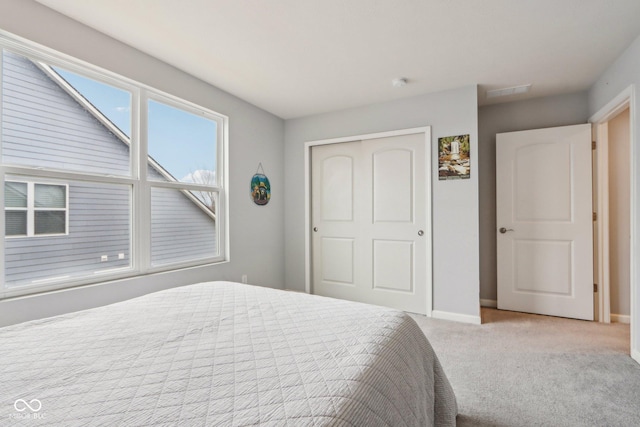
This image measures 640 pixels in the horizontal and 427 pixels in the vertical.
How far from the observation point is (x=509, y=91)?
3.08 meters

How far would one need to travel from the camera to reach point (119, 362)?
0.94 meters

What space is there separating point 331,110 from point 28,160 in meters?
2.89

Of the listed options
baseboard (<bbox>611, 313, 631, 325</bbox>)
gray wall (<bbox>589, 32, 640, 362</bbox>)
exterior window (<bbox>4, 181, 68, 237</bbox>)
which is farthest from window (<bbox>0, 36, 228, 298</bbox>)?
baseboard (<bbox>611, 313, 631, 325</bbox>)

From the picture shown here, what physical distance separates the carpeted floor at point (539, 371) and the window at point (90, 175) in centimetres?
248

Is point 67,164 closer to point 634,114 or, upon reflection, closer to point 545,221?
point 634,114

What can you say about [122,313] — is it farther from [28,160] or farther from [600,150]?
[600,150]

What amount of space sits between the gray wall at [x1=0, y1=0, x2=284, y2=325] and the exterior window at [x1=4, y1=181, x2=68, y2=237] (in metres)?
0.42

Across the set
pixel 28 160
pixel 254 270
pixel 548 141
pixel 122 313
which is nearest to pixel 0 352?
pixel 122 313

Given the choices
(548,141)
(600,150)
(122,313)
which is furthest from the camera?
(548,141)

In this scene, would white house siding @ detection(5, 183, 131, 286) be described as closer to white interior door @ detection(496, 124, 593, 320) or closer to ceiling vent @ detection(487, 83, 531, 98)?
ceiling vent @ detection(487, 83, 531, 98)

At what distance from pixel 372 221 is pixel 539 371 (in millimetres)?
1999

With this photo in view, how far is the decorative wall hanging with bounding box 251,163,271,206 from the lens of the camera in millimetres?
3506

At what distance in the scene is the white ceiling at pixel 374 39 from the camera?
183 cm

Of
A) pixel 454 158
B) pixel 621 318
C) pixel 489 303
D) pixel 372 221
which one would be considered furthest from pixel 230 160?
pixel 621 318
